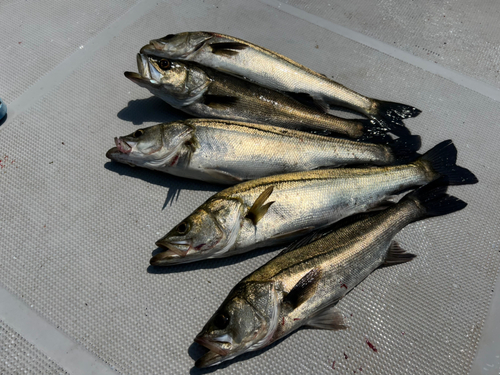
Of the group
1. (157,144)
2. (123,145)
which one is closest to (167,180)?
(157,144)

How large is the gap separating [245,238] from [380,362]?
1219mm

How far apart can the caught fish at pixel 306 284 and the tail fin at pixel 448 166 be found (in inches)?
13.3

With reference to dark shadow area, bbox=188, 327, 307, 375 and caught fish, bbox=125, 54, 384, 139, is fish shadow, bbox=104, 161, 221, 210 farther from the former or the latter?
dark shadow area, bbox=188, 327, 307, 375

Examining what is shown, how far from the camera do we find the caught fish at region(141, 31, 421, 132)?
326cm

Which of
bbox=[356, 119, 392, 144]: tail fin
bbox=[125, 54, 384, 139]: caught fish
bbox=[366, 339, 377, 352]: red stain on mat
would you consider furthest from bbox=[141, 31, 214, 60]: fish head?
bbox=[366, 339, 377, 352]: red stain on mat

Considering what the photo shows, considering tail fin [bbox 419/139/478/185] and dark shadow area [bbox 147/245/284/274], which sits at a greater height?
tail fin [bbox 419/139/478/185]

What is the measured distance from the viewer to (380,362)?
227 centimetres

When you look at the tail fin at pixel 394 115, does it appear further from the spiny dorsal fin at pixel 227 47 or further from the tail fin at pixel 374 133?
the spiny dorsal fin at pixel 227 47

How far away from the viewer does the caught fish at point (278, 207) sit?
7.70ft

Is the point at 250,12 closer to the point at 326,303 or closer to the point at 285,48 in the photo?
the point at 285,48

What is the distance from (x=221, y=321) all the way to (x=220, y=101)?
1829mm

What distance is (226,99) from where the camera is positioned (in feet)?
9.80

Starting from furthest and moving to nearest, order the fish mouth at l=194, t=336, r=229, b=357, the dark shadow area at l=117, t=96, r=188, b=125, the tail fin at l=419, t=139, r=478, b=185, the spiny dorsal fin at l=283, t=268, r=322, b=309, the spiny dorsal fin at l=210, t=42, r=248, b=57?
the spiny dorsal fin at l=210, t=42, r=248, b=57 → the dark shadow area at l=117, t=96, r=188, b=125 → the tail fin at l=419, t=139, r=478, b=185 → the spiny dorsal fin at l=283, t=268, r=322, b=309 → the fish mouth at l=194, t=336, r=229, b=357

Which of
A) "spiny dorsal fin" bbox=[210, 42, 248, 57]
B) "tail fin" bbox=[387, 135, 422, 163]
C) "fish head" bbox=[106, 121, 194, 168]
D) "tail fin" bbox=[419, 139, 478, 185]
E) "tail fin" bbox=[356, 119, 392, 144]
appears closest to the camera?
"fish head" bbox=[106, 121, 194, 168]
